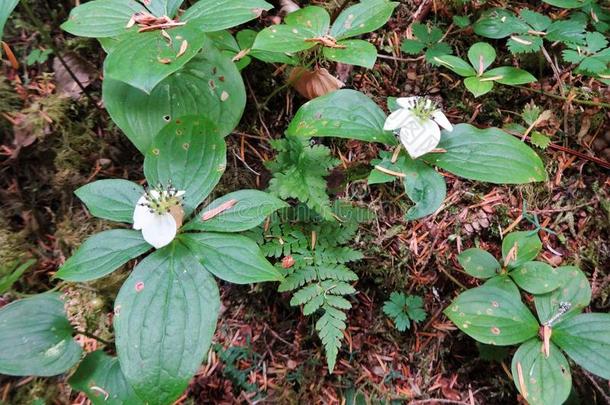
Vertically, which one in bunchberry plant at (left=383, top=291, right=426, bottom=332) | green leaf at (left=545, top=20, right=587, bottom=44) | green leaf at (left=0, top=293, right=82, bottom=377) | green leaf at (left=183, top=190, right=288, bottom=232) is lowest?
bunchberry plant at (left=383, top=291, right=426, bottom=332)

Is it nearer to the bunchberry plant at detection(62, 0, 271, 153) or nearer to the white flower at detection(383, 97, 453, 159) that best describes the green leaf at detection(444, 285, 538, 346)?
the white flower at detection(383, 97, 453, 159)

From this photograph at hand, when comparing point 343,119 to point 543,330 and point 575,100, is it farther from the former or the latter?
point 575,100

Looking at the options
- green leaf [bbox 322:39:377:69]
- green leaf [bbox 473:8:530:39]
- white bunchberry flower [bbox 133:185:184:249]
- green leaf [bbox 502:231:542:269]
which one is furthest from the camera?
green leaf [bbox 473:8:530:39]

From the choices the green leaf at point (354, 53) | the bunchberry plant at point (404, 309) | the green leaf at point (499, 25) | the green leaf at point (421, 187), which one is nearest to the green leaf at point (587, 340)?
the bunchberry plant at point (404, 309)

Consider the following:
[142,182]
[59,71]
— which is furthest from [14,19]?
[142,182]

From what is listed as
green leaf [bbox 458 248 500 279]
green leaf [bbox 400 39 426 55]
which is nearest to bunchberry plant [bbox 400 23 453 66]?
green leaf [bbox 400 39 426 55]

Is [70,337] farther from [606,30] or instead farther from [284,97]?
[606,30]

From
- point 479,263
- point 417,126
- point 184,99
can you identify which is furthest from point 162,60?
point 479,263
